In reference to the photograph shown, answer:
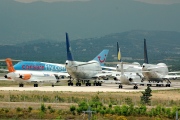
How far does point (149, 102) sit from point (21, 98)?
1556 centimetres

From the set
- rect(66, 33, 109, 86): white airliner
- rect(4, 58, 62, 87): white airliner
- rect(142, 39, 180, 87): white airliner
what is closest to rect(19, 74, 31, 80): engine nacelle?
rect(4, 58, 62, 87): white airliner

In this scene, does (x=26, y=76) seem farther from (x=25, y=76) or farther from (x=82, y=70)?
(x=82, y=70)

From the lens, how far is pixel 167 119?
56500 millimetres

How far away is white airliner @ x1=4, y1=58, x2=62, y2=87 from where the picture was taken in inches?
4329

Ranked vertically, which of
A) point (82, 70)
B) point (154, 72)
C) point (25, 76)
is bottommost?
point (25, 76)

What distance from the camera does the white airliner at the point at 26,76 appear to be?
10996 cm

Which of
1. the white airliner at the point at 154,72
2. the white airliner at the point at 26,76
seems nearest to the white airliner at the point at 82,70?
the white airliner at the point at 26,76

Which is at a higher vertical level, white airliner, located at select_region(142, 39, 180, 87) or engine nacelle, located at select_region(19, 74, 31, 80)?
white airliner, located at select_region(142, 39, 180, 87)

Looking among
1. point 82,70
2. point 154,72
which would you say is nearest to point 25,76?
point 82,70

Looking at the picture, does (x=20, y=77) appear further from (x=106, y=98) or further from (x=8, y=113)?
(x=8, y=113)

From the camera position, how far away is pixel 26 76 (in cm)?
11181

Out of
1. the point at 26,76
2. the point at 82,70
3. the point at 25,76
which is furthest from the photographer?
the point at 82,70

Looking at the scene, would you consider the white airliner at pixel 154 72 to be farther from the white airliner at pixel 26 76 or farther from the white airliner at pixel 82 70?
the white airliner at pixel 26 76

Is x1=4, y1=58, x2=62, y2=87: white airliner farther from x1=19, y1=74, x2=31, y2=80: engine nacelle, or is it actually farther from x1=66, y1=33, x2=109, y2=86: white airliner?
x1=66, y1=33, x2=109, y2=86: white airliner
